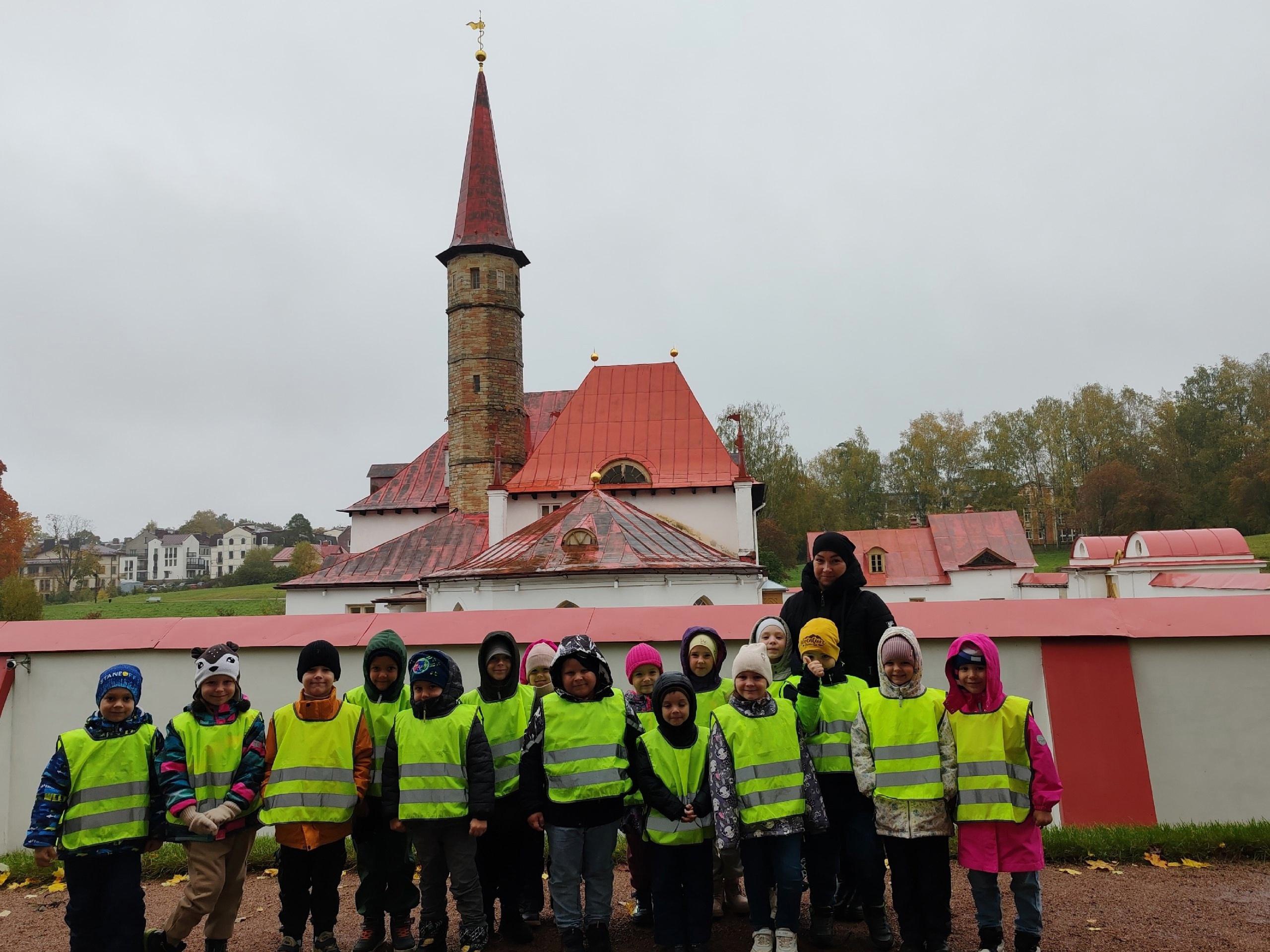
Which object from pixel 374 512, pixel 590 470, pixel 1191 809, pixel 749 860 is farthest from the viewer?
pixel 374 512

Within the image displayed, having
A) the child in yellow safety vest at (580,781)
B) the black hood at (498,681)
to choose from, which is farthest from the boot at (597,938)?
the black hood at (498,681)

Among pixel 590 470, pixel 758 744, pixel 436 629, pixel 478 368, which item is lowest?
pixel 758 744

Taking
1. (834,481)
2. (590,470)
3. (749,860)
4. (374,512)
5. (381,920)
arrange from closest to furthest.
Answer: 1. (749,860)
2. (381,920)
3. (590,470)
4. (374,512)
5. (834,481)

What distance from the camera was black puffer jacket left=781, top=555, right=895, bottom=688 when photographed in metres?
4.84

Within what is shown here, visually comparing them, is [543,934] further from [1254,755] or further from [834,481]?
[834,481]

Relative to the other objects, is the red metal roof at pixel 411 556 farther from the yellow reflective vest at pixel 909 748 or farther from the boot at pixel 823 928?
the yellow reflective vest at pixel 909 748

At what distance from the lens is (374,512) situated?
1460 inches

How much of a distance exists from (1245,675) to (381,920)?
5.69 metres

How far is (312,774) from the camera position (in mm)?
4496

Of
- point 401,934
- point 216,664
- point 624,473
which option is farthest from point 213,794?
point 624,473

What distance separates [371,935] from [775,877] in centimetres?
206

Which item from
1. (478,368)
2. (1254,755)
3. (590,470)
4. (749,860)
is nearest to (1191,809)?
(1254,755)

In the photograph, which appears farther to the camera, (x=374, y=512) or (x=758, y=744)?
(x=374, y=512)

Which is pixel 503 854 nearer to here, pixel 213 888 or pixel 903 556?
pixel 213 888
